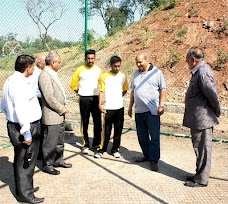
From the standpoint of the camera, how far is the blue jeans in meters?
4.64

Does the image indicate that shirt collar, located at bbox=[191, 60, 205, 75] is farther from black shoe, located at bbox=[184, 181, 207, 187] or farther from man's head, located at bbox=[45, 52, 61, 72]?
man's head, located at bbox=[45, 52, 61, 72]

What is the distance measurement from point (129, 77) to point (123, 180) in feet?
25.0

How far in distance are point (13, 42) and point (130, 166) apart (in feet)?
10.9

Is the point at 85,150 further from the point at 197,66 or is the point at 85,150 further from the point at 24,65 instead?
the point at 197,66

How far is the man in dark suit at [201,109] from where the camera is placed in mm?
3795

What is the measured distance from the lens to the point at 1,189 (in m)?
4.00

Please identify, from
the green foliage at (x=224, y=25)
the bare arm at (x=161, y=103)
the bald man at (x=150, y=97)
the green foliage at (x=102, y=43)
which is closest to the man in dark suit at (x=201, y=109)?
the bare arm at (x=161, y=103)

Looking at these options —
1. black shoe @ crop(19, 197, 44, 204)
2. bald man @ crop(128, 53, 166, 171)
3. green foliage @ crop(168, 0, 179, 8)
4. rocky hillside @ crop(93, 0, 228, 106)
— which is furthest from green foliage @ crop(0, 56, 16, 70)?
green foliage @ crop(168, 0, 179, 8)

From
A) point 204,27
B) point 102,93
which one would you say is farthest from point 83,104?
point 204,27

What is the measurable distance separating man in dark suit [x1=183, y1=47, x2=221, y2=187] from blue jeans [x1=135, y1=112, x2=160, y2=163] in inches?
24.0

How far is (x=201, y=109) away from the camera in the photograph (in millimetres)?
3949

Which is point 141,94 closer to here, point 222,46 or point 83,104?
point 83,104

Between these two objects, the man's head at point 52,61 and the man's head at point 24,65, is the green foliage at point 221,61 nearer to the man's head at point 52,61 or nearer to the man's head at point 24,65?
the man's head at point 52,61

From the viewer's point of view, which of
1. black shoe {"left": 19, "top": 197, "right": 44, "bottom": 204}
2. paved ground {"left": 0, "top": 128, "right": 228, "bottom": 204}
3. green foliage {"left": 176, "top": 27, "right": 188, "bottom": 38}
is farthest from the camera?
green foliage {"left": 176, "top": 27, "right": 188, "bottom": 38}
